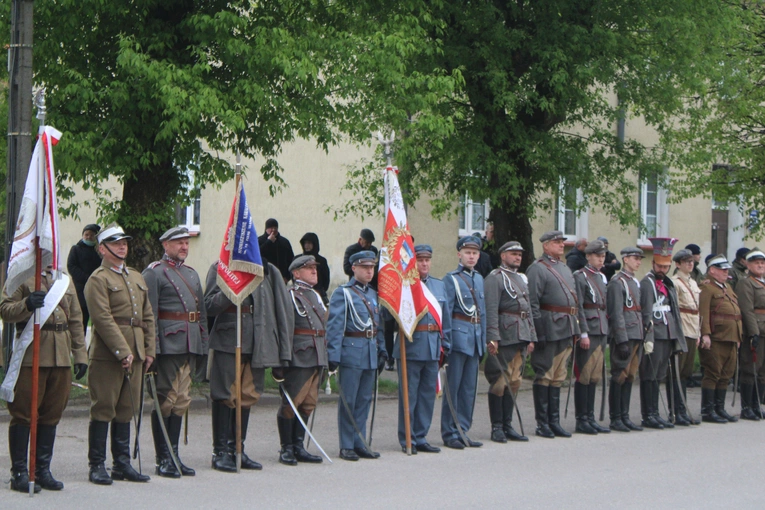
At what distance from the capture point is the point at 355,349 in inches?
396

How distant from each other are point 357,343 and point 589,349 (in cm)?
314

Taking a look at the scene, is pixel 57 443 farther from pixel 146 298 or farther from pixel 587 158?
pixel 587 158

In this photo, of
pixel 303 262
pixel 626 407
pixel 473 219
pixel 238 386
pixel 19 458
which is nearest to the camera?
pixel 19 458

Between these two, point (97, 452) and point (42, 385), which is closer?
point (42, 385)

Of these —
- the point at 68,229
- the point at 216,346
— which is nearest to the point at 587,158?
the point at 216,346

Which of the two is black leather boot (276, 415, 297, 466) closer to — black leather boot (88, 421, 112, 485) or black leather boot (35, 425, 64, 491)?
black leather boot (88, 421, 112, 485)

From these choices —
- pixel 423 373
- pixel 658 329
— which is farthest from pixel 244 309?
pixel 658 329

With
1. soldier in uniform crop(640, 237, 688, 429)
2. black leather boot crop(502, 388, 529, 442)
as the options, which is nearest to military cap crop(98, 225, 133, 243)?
black leather boot crop(502, 388, 529, 442)

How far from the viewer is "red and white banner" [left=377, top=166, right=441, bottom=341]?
10562 mm

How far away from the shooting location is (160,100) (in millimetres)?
12250

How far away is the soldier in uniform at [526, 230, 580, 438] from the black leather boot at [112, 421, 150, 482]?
461 cm

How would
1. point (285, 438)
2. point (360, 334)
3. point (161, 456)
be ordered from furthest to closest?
1. point (360, 334)
2. point (285, 438)
3. point (161, 456)

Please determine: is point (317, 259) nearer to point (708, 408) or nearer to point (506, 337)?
point (506, 337)

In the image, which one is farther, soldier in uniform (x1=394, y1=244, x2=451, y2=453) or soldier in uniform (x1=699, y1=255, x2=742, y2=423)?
soldier in uniform (x1=699, y1=255, x2=742, y2=423)
